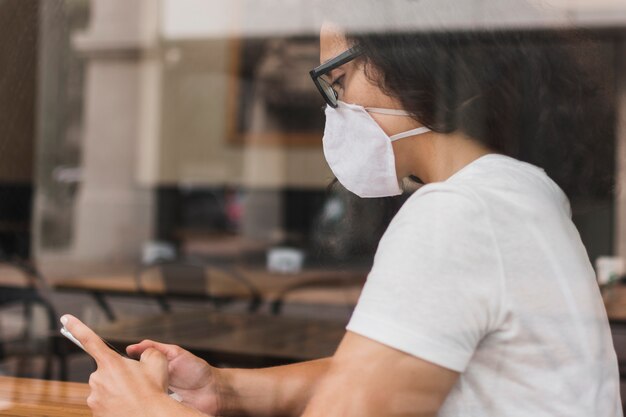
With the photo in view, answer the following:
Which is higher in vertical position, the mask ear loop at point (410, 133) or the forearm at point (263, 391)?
the mask ear loop at point (410, 133)

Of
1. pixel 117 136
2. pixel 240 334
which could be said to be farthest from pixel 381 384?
pixel 117 136

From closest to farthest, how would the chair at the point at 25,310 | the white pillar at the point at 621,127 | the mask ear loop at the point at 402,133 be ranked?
the mask ear loop at the point at 402,133 < the white pillar at the point at 621,127 < the chair at the point at 25,310

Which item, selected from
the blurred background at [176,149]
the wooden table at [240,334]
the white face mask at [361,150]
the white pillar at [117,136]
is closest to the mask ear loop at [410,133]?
the white face mask at [361,150]

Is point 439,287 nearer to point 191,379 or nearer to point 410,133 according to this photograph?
point 410,133

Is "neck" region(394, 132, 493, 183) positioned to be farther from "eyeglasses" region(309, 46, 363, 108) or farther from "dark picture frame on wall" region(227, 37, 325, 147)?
"dark picture frame on wall" region(227, 37, 325, 147)

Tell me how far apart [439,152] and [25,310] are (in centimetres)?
262

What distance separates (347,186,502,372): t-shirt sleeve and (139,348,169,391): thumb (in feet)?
0.90

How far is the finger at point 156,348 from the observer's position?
1062mm

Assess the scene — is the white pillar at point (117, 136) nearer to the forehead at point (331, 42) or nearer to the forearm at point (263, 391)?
the forearm at point (263, 391)

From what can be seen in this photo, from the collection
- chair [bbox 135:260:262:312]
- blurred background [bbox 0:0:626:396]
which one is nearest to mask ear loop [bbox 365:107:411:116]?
chair [bbox 135:260:262:312]

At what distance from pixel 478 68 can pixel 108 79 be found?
22.5ft

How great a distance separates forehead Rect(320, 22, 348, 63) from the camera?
1044mm

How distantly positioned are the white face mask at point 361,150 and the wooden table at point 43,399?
0.51 meters

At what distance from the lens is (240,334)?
7.32 feet
